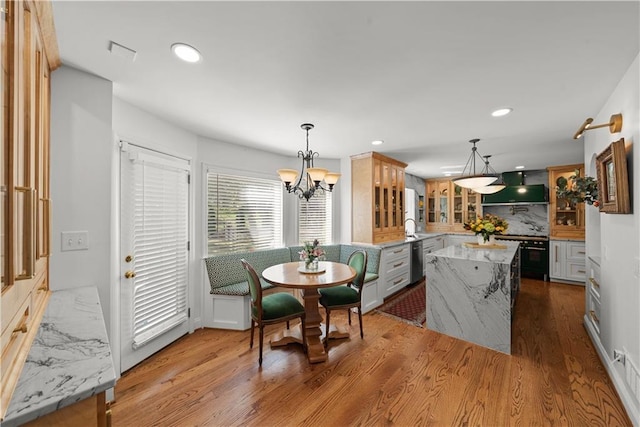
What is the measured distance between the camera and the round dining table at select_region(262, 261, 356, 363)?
2.39 metres

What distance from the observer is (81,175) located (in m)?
1.78

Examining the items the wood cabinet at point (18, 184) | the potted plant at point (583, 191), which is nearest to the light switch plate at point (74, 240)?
the wood cabinet at point (18, 184)

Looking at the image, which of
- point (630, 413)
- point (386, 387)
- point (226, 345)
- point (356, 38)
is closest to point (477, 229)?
point (630, 413)

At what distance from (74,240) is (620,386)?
4.02 metres

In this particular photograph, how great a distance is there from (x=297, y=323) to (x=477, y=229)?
9.40 feet

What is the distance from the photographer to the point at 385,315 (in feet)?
11.4

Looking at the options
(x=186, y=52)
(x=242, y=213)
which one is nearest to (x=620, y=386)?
(x=186, y=52)

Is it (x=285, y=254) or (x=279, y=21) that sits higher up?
(x=279, y=21)

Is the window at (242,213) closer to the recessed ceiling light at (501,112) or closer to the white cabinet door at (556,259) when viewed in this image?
the recessed ceiling light at (501,112)

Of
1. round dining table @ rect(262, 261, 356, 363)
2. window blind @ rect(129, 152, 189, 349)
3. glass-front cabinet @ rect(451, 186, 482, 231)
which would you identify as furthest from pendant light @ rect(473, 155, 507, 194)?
window blind @ rect(129, 152, 189, 349)

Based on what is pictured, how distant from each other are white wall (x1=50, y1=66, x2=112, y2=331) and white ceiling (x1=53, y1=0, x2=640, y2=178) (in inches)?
7.1

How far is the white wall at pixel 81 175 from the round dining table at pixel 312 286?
4.40 ft

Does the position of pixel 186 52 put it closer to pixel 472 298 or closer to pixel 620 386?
pixel 472 298

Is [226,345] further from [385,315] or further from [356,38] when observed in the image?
[356,38]
